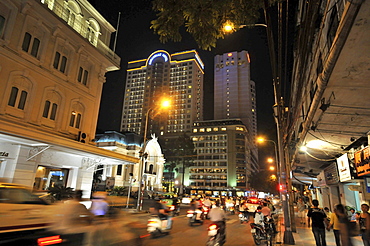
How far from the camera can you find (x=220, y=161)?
103m

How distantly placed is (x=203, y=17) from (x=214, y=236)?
23.7 feet

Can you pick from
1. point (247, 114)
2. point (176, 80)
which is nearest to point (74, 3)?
point (176, 80)

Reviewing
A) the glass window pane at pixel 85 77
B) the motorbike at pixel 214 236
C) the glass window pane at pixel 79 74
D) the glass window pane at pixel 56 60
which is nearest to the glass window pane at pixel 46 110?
the glass window pane at pixel 56 60

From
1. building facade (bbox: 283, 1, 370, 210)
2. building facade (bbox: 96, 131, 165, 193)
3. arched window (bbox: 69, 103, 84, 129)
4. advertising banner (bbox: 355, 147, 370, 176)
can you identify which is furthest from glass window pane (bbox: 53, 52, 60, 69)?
building facade (bbox: 96, 131, 165, 193)

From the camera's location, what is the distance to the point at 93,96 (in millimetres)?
22375

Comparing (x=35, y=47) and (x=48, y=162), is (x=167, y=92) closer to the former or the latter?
(x=35, y=47)

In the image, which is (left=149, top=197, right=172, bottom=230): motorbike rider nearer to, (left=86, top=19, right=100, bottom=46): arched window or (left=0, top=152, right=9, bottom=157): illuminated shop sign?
(left=0, top=152, right=9, bottom=157): illuminated shop sign

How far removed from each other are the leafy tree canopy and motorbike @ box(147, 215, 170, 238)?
9224 millimetres

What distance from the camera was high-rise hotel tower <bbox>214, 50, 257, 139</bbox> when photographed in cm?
13888

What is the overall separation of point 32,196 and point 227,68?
486 feet

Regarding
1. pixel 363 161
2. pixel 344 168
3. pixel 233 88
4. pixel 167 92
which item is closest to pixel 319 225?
pixel 363 161

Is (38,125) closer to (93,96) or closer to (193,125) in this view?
(93,96)

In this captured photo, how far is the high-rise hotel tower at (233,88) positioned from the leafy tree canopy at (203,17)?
442 ft

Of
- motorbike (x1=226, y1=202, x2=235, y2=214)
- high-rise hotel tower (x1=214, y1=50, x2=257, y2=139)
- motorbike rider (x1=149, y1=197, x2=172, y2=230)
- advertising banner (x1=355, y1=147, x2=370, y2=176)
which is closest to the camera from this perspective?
advertising banner (x1=355, y1=147, x2=370, y2=176)
